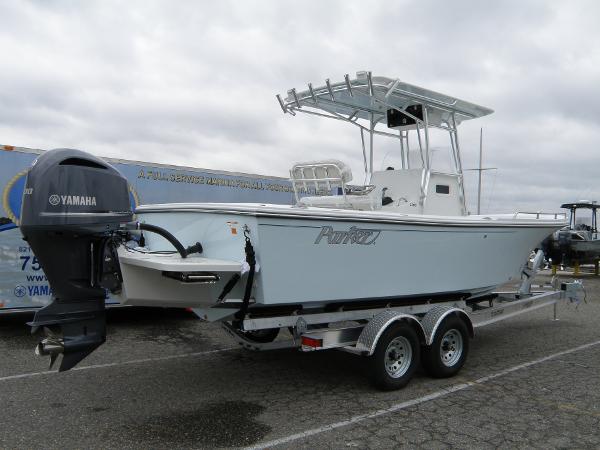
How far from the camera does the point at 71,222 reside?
12.4 ft

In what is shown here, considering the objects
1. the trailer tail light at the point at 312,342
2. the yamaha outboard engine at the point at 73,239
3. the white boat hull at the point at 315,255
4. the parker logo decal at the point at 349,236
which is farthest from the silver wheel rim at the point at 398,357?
the yamaha outboard engine at the point at 73,239

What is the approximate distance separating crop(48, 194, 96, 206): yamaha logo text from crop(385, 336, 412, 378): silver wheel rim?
2998mm

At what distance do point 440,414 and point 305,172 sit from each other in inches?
115

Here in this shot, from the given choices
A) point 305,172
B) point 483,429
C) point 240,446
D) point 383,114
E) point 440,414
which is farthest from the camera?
point 383,114

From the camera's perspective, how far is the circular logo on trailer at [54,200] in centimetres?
372

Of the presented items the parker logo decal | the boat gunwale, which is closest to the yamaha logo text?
the boat gunwale

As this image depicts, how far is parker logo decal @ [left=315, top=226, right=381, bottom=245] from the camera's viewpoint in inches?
180

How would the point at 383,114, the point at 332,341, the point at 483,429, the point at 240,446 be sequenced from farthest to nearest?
the point at 383,114, the point at 332,341, the point at 483,429, the point at 240,446

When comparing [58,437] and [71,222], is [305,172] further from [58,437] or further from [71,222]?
[58,437]

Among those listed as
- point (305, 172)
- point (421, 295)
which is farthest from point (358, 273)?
point (305, 172)

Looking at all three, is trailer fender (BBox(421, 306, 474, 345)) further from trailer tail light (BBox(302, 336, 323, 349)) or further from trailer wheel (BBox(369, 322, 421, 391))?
trailer tail light (BBox(302, 336, 323, 349))

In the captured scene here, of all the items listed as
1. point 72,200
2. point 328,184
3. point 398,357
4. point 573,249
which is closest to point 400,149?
point 328,184

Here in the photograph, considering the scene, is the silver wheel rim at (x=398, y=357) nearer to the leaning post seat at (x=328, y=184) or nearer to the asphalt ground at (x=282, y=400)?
the asphalt ground at (x=282, y=400)

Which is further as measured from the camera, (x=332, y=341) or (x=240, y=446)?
(x=332, y=341)
